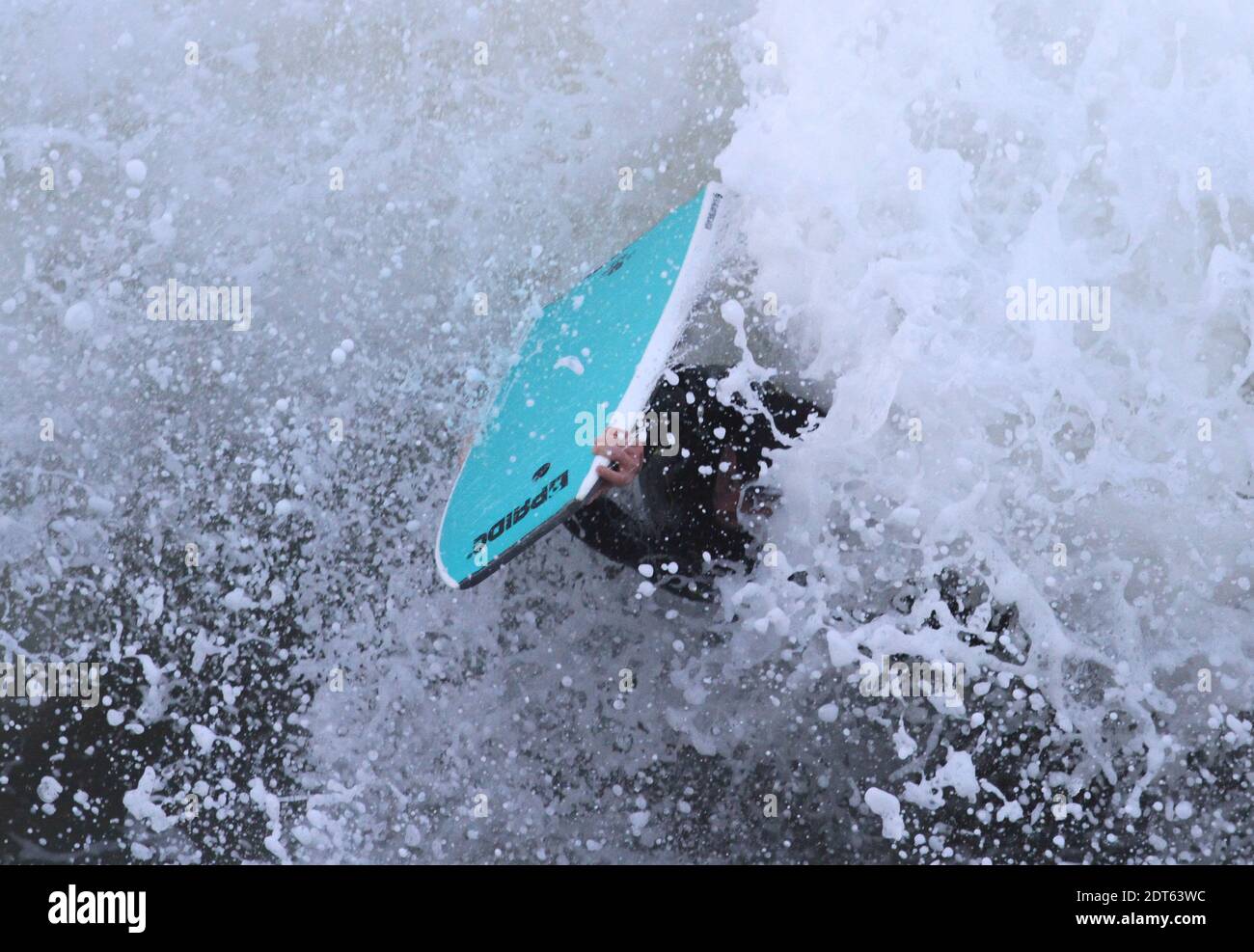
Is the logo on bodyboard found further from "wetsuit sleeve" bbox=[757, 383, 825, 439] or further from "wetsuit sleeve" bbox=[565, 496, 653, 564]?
"wetsuit sleeve" bbox=[757, 383, 825, 439]

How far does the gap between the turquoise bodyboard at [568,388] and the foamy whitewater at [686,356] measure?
12 centimetres

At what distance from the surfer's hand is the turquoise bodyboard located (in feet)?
0.09

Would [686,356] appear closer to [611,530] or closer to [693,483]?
[693,483]

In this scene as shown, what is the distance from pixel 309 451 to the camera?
196 cm

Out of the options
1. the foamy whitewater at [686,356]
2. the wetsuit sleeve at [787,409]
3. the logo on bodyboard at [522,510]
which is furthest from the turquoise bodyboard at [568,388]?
the wetsuit sleeve at [787,409]

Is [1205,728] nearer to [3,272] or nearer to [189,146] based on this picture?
[189,146]

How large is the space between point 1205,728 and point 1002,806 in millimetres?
401

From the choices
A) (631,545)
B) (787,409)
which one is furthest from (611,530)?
(787,409)

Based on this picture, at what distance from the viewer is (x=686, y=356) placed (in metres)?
1.91

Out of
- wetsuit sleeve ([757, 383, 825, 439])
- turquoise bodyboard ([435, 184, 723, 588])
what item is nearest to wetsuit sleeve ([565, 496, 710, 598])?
turquoise bodyboard ([435, 184, 723, 588])

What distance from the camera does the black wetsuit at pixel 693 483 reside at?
72.9 inches

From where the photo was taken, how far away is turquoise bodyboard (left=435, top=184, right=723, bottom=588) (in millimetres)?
1570

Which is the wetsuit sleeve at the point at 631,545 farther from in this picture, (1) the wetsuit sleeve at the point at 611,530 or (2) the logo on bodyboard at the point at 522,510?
(2) the logo on bodyboard at the point at 522,510

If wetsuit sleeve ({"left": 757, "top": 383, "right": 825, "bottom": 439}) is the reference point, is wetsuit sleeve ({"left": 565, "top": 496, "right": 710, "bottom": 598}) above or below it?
below
